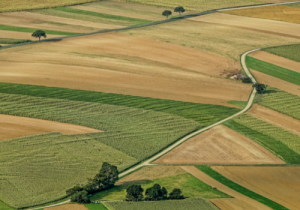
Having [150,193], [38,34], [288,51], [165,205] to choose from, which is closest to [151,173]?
[150,193]

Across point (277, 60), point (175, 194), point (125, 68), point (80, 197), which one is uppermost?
point (277, 60)

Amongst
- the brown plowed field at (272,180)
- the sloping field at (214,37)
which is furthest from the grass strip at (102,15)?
the brown plowed field at (272,180)

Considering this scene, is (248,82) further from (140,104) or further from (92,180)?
(92,180)

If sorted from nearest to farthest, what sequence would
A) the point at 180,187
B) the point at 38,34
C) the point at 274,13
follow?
the point at 180,187 → the point at 38,34 → the point at 274,13

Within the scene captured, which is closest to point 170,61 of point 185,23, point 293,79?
point 293,79

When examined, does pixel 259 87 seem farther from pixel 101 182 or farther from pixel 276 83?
pixel 101 182

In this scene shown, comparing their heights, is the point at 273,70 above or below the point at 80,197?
above
